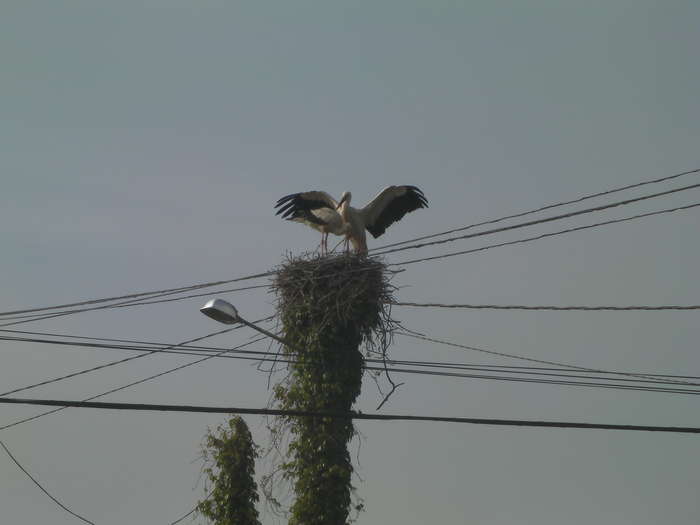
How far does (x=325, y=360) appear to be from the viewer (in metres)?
9.39

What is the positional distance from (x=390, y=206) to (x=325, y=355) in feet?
13.6

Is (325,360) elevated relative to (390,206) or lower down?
lower down

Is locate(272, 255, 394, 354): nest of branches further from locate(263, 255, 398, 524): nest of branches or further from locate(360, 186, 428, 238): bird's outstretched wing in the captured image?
locate(360, 186, 428, 238): bird's outstretched wing

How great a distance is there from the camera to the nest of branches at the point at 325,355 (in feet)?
29.4

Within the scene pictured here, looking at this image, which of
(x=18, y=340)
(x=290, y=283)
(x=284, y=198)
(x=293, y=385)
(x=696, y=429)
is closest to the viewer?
(x=696, y=429)

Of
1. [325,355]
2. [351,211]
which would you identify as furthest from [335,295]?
[351,211]

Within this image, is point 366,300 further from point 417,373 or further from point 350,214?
point 350,214

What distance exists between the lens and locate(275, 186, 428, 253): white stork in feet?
40.0

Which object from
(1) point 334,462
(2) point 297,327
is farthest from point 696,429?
(2) point 297,327

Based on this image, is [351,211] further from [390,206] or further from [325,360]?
[325,360]

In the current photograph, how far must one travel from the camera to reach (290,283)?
10125 millimetres

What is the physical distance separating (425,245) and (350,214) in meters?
3.03

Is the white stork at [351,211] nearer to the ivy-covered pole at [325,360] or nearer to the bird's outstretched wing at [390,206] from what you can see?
the bird's outstretched wing at [390,206]

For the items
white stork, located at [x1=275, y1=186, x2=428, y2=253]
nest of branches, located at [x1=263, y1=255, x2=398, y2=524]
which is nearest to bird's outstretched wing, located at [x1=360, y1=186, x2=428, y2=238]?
white stork, located at [x1=275, y1=186, x2=428, y2=253]
